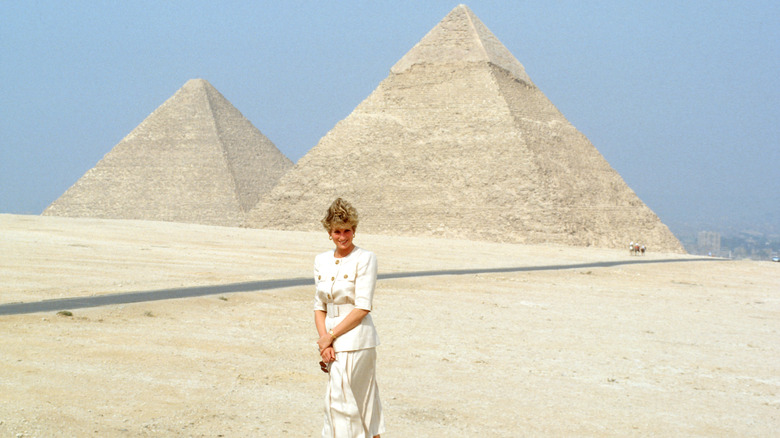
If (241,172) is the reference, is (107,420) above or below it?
below

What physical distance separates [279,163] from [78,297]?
49.3m

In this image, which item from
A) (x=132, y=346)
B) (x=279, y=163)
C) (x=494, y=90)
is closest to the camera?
(x=132, y=346)

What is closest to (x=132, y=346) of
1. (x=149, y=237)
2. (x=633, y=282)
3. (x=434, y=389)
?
(x=434, y=389)

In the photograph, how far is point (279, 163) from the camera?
194 feet

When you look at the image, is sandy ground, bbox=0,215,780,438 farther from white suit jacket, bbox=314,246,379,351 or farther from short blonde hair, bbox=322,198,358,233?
short blonde hair, bbox=322,198,358,233

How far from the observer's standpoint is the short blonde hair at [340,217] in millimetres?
4230

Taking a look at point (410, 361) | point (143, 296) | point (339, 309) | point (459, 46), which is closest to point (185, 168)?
point (459, 46)

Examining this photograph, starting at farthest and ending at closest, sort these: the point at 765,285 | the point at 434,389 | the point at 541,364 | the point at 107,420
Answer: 1. the point at 765,285
2. the point at 541,364
3. the point at 434,389
4. the point at 107,420

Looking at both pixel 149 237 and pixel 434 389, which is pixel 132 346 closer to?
pixel 434 389

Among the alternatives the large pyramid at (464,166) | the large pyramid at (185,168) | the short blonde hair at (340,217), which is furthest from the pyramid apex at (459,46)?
the short blonde hair at (340,217)

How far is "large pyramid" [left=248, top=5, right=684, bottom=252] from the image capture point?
37.7 meters

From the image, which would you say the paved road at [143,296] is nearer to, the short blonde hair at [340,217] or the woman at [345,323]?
the woman at [345,323]

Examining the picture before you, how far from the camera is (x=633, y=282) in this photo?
17.5 meters

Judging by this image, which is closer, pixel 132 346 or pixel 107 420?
pixel 107 420
